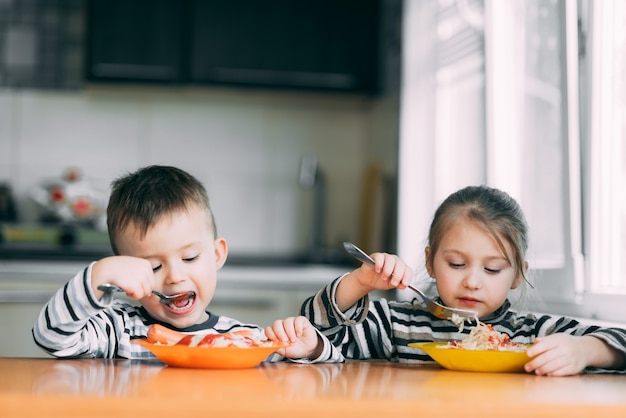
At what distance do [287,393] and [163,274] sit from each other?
22.4 inches

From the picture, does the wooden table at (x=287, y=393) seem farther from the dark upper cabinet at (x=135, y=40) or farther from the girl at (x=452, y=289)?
the dark upper cabinet at (x=135, y=40)

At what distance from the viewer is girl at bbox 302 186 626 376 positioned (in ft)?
4.79

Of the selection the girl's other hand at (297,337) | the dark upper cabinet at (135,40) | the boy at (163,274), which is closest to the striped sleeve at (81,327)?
the boy at (163,274)

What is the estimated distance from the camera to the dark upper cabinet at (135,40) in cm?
328

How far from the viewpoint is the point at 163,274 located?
4.64 ft

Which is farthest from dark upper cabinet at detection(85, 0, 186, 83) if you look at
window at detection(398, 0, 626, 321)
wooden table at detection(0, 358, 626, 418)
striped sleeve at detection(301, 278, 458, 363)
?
wooden table at detection(0, 358, 626, 418)

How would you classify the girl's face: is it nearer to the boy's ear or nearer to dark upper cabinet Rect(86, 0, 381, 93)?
the boy's ear

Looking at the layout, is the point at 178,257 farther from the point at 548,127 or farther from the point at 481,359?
the point at 548,127

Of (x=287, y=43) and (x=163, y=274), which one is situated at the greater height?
(x=287, y=43)

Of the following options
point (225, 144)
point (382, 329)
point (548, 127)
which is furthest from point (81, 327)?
point (225, 144)

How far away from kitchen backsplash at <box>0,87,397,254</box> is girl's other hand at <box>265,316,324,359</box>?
218cm

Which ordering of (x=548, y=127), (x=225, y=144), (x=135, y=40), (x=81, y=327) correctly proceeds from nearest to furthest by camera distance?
(x=81, y=327) < (x=548, y=127) < (x=135, y=40) < (x=225, y=144)

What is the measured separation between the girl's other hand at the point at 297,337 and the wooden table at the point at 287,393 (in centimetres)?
15

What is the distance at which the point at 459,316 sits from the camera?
4.62ft
